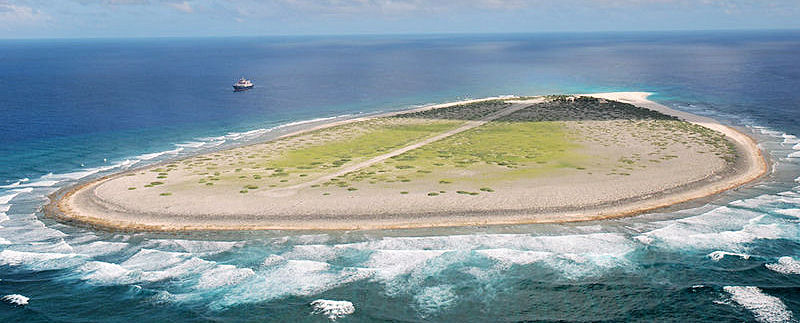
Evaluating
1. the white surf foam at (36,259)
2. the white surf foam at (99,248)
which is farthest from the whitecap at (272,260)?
the white surf foam at (36,259)

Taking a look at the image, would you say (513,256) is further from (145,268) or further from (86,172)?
(86,172)

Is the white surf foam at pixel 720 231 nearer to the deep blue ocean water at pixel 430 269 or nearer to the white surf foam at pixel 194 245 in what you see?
the deep blue ocean water at pixel 430 269

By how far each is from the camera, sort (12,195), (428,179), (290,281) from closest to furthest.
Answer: (290,281), (12,195), (428,179)

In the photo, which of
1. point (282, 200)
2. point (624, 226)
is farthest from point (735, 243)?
point (282, 200)

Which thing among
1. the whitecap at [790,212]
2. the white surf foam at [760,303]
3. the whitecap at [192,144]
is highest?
the whitecap at [790,212]

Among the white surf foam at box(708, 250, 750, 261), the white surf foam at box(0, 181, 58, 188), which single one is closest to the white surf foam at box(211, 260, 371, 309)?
the white surf foam at box(708, 250, 750, 261)

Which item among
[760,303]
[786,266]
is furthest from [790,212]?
[760,303]
